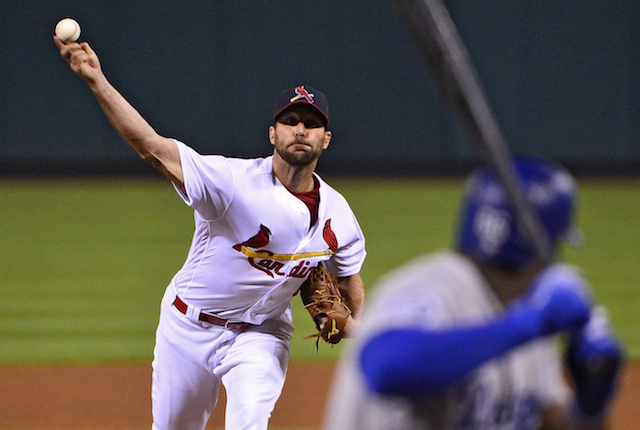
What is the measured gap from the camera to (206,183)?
436 centimetres

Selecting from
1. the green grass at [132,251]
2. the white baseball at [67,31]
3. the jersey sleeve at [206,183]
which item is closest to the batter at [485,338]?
the jersey sleeve at [206,183]

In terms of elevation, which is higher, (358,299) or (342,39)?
Answer: (342,39)

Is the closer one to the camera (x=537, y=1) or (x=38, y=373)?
(x=38, y=373)

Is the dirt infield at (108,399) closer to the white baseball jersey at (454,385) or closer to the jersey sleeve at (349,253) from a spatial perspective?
the jersey sleeve at (349,253)

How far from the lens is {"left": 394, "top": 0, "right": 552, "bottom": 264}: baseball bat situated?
199cm

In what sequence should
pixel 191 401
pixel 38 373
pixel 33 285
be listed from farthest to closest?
pixel 33 285 < pixel 38 373 < pixel 191 401

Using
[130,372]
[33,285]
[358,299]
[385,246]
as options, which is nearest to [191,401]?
[358,299]

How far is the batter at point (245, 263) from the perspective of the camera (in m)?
4.44

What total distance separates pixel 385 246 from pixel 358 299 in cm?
636

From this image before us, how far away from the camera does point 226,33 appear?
17.1 metres

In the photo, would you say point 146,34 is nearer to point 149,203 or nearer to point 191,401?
point 149,203

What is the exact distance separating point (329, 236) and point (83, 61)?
53.9 inches

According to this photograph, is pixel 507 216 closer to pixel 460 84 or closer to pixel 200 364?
pixel 460 84

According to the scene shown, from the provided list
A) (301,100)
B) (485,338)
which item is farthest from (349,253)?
(485,338)
